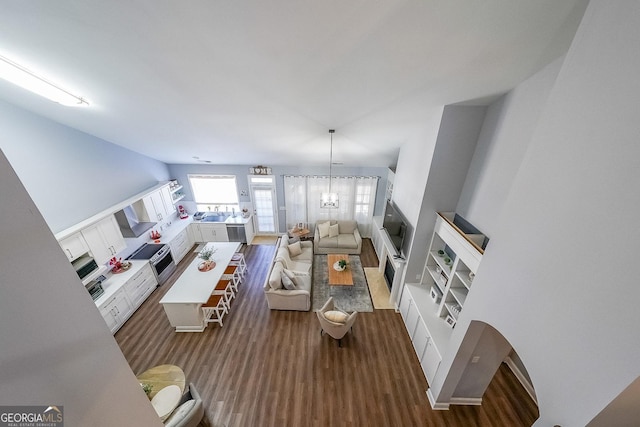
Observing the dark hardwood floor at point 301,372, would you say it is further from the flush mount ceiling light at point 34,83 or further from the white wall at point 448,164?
the flush mount ceiling light at point 34,83

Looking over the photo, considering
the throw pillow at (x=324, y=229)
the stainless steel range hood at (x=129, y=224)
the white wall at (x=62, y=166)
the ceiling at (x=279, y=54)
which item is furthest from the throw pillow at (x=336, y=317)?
the white wall at (x=62, y=166)

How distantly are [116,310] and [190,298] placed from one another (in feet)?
5.12

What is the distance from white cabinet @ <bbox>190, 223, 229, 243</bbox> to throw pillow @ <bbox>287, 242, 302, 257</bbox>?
235cm

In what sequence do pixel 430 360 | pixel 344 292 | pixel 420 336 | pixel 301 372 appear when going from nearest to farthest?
pixel 430 360, pixel 301 372, pixel 420 336, pixel 344 292

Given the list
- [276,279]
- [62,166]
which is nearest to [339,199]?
[276,279]

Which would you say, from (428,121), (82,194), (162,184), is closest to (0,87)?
(82,194)

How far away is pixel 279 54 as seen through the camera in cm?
Result: 199

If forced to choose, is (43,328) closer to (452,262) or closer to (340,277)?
(452,262)

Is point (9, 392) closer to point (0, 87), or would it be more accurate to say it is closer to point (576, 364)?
point (576, 364)

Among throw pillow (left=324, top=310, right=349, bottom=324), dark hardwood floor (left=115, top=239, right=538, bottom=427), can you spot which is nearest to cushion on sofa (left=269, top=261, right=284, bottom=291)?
dark hardwood floor (left=115, top=239, right=538, bottom=427)

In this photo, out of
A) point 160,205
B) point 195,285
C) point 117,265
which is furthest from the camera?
point 160,205

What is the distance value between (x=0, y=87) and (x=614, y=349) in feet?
20.9

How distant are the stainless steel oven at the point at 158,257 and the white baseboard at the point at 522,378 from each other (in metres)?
7.25

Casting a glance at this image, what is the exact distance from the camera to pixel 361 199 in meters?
7.15
